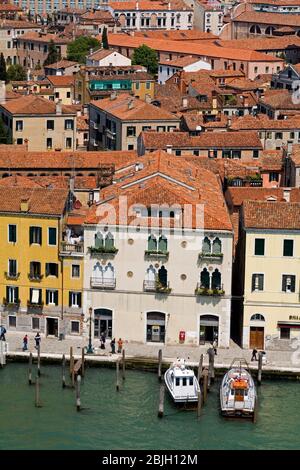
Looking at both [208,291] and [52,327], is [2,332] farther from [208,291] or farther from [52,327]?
[208,291]

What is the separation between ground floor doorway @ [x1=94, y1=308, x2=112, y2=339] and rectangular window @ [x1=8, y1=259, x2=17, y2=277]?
2415mm

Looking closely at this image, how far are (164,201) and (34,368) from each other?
538 cm

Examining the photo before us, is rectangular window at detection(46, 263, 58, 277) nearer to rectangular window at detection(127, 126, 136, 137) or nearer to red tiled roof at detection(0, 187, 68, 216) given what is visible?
red tiled roof at detection(0, 187, 68, 216)

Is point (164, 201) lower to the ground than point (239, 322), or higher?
higher

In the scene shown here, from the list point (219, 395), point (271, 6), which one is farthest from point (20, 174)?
point (271, 6)

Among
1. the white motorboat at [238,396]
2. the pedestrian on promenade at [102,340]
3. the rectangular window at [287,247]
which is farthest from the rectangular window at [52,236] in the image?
the white motorboat at [238,396]

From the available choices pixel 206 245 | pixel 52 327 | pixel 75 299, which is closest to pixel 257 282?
pixel 206 245

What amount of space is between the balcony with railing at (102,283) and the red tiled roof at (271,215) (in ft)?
12.1

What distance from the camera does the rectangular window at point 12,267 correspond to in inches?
1316

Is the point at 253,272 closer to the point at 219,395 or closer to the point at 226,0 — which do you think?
the point at 219,395

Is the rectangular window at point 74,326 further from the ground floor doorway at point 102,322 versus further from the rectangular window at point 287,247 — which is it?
the rectangular window at point 287,247

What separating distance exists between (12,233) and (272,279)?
22.5 feet

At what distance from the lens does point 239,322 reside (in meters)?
33.4
